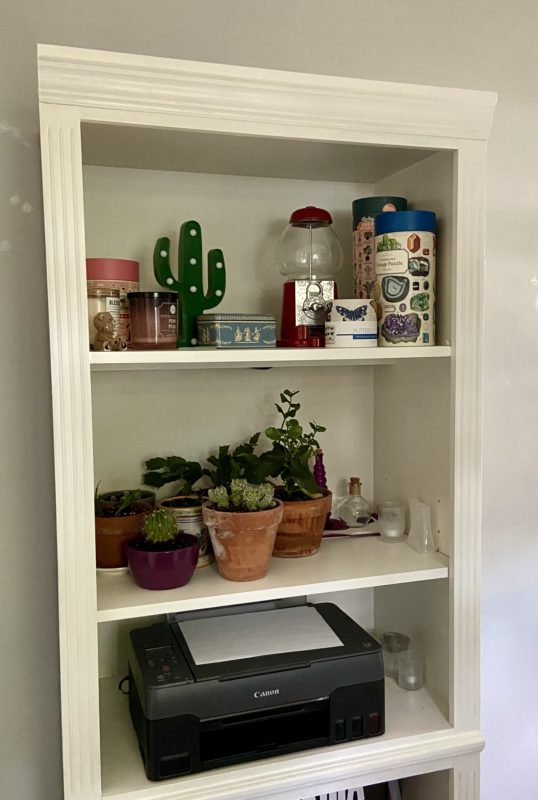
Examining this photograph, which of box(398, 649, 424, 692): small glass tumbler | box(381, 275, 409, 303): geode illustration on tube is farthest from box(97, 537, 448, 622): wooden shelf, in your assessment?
box(381, 275, 409, 303): geode illustration on tube

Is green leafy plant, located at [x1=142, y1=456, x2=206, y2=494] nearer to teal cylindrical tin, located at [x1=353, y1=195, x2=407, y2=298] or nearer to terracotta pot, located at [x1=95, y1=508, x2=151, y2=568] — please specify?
terracotta pot, located at [x1=95, y1=508, x2=151, y2=568]

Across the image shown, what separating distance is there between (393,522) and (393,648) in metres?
0.26

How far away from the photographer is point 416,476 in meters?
1.43

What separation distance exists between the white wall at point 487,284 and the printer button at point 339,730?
0.57m

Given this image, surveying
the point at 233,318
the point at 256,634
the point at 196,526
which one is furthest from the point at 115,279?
the point at 256,634

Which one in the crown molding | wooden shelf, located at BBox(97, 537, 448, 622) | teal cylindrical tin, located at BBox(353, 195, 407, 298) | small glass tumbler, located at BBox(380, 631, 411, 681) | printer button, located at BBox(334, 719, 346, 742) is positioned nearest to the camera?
the crown molding

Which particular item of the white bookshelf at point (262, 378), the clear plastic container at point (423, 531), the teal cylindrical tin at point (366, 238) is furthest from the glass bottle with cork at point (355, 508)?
the teal cylindrical tin at point (366, 238)

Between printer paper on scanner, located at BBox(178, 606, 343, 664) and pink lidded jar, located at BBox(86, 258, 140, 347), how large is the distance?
56 centimetres

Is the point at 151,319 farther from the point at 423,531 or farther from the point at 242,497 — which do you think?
the point at 423,531

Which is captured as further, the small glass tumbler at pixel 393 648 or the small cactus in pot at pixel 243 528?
the small glass tumbler at pixel 393 648

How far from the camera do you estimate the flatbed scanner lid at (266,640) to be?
123cm

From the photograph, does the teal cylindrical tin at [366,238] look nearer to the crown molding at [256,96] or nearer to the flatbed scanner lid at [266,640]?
the crown molding at [256,96]

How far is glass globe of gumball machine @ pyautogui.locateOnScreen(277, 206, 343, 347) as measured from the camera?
133 cm

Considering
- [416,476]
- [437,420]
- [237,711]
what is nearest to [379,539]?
[416,476]
